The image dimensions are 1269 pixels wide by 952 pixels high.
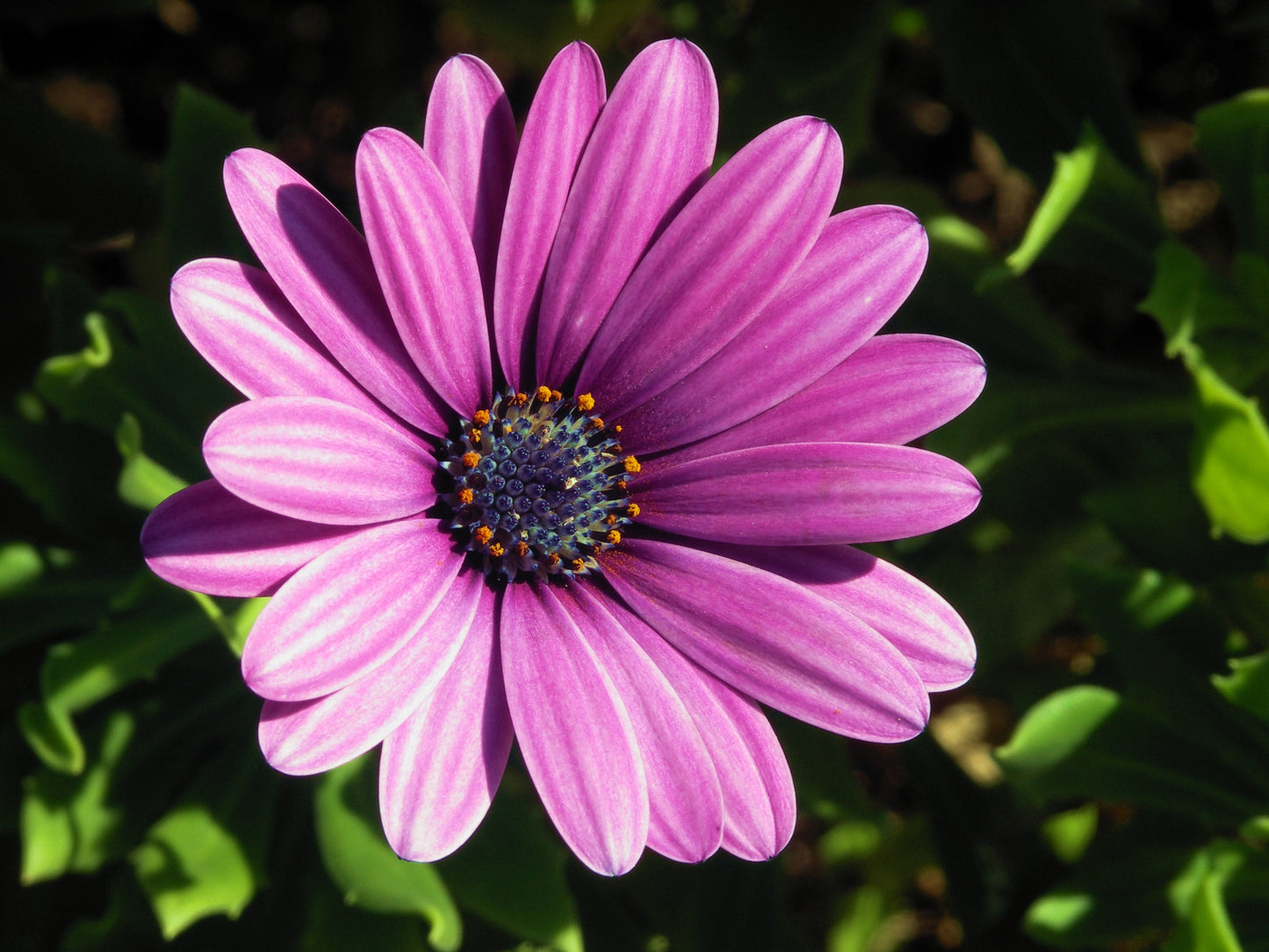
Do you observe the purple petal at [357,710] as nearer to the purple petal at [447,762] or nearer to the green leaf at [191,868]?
the purple petal at [447,762]

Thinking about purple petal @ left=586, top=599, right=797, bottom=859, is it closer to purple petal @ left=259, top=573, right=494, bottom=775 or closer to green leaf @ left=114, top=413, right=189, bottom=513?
purple petal @ left=259, top=573, right=494, bottom=775

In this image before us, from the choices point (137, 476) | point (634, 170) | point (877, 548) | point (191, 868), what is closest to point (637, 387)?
point (634, 170)

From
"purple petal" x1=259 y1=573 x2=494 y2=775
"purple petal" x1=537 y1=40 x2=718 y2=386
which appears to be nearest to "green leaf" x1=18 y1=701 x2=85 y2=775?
"purple petal" x1=259 y1=573 x2=494 y2=775

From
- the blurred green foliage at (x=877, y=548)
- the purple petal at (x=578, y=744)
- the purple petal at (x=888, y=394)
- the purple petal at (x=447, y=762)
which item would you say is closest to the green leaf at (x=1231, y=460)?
the blurred green foliage at (x=877, y=548)

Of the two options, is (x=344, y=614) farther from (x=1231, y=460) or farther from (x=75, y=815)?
(x=1231, y=460)

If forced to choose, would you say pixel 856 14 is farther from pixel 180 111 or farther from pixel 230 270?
pixel 230 270

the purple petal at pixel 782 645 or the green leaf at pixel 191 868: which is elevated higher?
the purple petal at pixel 782 645

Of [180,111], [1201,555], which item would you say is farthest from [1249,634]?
[180,111]
